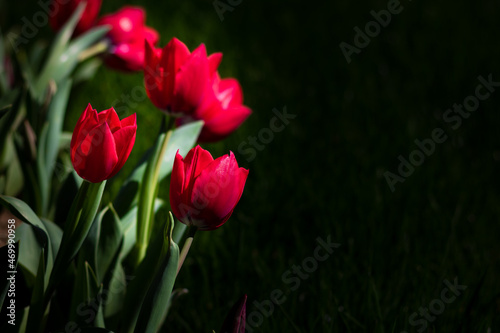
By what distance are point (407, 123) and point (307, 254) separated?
70 cm

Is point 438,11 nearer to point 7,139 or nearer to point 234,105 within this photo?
point 234,105

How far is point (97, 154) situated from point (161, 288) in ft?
0.63

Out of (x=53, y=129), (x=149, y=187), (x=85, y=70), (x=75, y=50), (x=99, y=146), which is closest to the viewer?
(x=99, y=146)

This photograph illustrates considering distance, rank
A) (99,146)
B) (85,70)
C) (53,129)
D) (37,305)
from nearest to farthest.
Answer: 1. (99,146)
2. (37,305)
3. (53,129)
4. (85,70)

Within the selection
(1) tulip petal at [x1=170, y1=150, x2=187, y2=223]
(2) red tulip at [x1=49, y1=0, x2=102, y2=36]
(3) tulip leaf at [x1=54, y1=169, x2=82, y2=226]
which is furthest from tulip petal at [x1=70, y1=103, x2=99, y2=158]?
(2) red tulip at [x1=49, y1=0, x2=102, y2=36]

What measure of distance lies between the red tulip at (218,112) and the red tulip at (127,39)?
0.36 meters

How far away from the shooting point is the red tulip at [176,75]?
84 cm

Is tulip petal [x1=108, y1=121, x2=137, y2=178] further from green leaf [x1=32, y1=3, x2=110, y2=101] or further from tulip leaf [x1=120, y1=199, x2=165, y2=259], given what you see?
green leaf [x1=32, y1=3, x2=110, y2=101]

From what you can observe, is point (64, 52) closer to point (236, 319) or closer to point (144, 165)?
point (144, 165)

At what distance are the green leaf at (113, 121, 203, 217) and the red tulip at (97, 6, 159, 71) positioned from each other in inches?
15.1

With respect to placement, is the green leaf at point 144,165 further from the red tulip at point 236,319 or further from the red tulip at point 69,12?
the red tulip at point 69,12

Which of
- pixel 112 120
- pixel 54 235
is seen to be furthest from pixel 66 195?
pixel 112 120

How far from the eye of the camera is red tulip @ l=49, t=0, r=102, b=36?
1.26m

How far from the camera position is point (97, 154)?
67 centimetres
